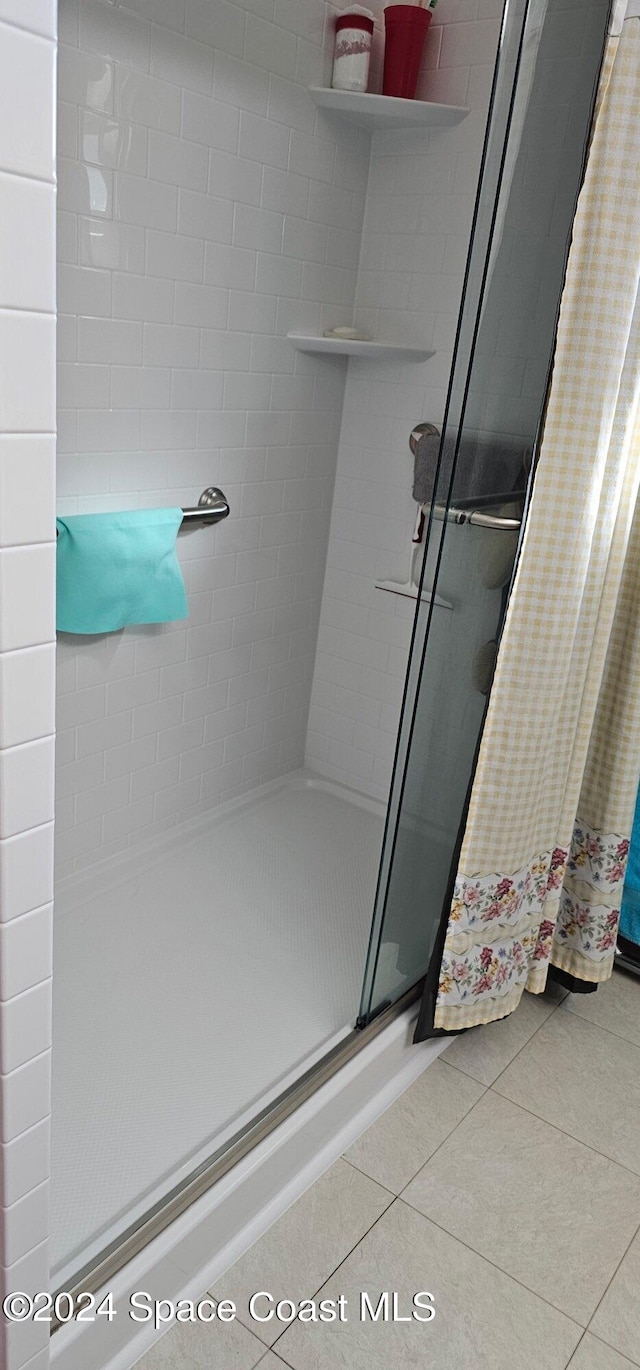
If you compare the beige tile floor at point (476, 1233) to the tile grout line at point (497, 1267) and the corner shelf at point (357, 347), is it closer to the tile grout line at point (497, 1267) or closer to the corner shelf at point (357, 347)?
the tile grout line at point (497, 1267)

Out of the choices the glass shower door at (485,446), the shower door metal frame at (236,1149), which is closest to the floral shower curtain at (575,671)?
the glass shower door at (485,446)

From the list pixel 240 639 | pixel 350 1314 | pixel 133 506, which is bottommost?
pixel 350 1314

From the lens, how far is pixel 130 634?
2182 millimetres

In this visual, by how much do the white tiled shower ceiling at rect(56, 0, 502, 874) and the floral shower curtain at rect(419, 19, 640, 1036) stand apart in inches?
33.7

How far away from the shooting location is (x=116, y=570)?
195cm

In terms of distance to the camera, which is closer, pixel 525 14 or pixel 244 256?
pixel 525 14

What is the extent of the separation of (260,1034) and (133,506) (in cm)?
112

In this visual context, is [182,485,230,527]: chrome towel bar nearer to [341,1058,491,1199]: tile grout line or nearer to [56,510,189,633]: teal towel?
[56,510,189,633]: teal towel

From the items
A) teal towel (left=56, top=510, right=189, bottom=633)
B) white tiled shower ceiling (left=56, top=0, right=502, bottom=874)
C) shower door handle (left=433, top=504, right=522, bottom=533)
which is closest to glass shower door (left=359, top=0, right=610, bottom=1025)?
shower door handle (left=433, top=504, right=522, bottom=533)

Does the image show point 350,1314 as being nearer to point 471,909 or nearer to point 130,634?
point 471,909

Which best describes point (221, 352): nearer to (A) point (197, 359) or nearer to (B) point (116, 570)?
(A) point (197, 359)

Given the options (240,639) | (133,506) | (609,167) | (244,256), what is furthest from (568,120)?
(240,639)

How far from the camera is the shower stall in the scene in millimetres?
1468

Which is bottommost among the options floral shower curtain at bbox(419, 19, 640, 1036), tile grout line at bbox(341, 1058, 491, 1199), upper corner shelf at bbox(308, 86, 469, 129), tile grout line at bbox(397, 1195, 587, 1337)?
tile grout line at bbox(397, 1195, 587, 1337)
